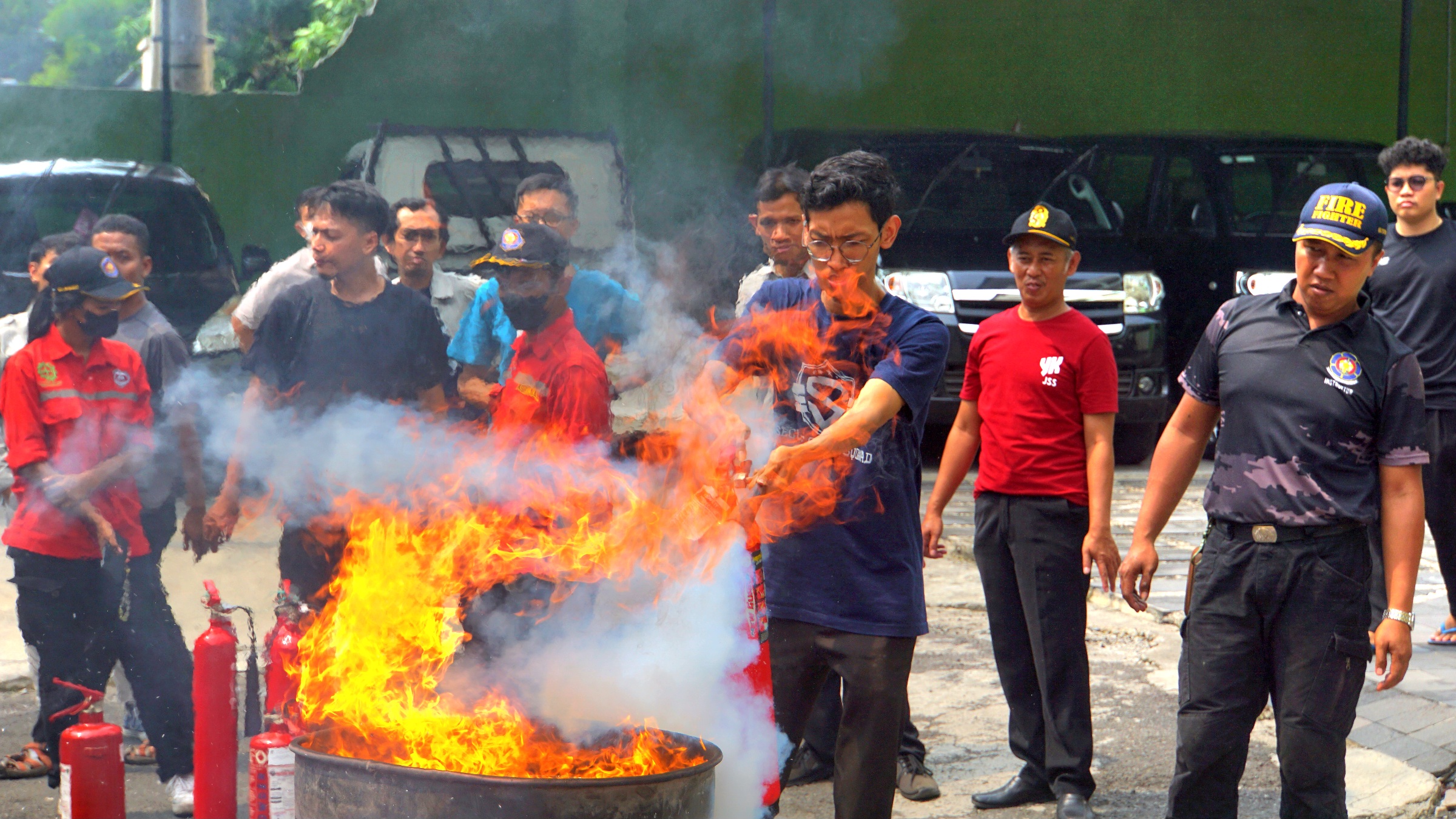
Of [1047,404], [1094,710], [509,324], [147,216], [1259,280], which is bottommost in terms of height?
[1094,710]

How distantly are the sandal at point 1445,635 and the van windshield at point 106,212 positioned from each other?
7.45m

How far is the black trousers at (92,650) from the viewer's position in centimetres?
442

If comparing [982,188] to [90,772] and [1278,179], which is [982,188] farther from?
[90,772]

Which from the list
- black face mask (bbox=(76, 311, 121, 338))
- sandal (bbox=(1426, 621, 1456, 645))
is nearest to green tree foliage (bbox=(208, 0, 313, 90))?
black face mask (bbox=(76, 311, 121, 338))

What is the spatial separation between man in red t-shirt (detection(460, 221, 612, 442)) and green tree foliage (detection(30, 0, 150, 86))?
4986mm

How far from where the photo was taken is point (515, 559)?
337 centimetres

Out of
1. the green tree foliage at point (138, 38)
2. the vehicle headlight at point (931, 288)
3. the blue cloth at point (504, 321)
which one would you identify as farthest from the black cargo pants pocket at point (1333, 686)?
the green tree foliage at point (138, 38)

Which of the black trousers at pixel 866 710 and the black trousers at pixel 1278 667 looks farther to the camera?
the black trousers at pixel 1278 667

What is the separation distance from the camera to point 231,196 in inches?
425

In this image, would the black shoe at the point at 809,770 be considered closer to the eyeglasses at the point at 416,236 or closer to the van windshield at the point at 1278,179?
the eyeglasses at the point at 416,236

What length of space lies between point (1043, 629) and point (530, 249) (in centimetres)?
206

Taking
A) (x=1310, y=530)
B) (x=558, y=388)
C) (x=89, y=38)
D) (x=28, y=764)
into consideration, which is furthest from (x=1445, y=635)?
(x=89, y=38)

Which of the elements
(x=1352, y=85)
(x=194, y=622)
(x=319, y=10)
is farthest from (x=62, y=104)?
(x=1352, y=85)

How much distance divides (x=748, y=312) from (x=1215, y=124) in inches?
546
